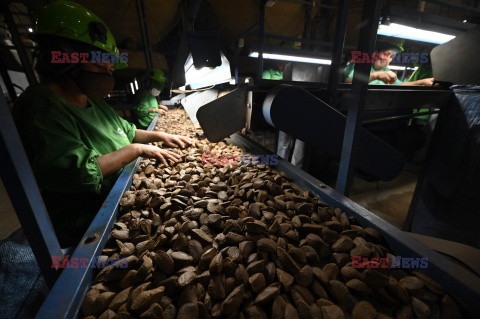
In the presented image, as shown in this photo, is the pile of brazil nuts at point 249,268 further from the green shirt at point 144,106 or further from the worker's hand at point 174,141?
the green shirt at point 144,106

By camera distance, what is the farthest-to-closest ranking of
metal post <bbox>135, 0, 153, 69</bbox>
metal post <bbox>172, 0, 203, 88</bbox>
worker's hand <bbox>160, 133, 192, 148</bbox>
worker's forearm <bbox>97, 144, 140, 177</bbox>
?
metal post <bbox>135, 0, 153, 69</bbox>, metal post <bbox>172, 0, 203, 88</bbox>, worker's hand <bbox>160, 133, 192, 148</bbox>, worker's forearm <bbox>97, 144, 140, 177</bbox>

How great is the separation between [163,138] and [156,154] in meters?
0.46

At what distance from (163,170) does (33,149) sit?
700 mm

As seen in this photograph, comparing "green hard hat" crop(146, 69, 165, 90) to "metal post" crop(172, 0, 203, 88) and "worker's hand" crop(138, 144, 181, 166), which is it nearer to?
"metal post" crop(172, 0, 203, 88)

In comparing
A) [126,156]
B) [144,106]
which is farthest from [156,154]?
[144,106]

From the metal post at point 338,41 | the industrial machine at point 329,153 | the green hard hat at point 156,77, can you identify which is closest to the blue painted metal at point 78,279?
the industrial machine at point 329,153

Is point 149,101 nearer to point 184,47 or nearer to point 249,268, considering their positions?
point 184,47

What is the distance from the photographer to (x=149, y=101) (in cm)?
437

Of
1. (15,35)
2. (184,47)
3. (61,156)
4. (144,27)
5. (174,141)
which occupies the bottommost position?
(174,141)

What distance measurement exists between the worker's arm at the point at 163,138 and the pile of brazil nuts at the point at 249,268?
914 mm

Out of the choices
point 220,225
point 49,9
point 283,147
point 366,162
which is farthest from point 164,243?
point 283,147

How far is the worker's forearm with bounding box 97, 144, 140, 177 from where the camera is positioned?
124 centimetres

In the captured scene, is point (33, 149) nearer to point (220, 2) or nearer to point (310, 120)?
point (310, 120)

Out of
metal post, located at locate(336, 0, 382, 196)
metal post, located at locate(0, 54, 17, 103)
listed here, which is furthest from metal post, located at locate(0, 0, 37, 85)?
metal post, located at locate(336, 0, 382, 196)
